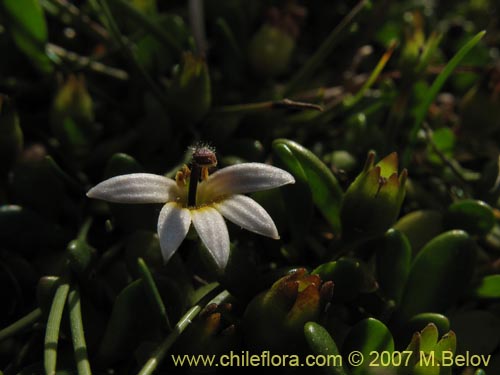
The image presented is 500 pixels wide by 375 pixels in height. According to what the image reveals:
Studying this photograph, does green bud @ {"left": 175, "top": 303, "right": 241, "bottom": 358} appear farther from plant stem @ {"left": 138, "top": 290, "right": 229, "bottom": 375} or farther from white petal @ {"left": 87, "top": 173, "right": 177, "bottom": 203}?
white petal @ {"left": 87, "top": 173, "right": 177, "bottom": 203}

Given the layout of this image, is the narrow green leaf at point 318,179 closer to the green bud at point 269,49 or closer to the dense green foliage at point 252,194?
the dense green foliage at point 252,194

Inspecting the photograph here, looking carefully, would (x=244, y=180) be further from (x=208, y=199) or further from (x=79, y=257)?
(x=79, y=257)

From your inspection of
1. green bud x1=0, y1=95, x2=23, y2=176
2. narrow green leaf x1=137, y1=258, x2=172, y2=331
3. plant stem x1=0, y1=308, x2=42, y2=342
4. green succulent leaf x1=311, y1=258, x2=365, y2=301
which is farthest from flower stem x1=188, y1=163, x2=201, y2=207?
green bud x1=0, y1=95, x2=23, y2=176

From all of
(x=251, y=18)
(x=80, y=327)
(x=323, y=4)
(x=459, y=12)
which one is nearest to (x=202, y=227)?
(x=80, y=327)

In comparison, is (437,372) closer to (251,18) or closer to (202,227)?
(202,227)

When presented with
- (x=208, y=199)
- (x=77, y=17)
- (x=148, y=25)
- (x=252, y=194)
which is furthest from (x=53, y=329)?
(x=77, y=17)
